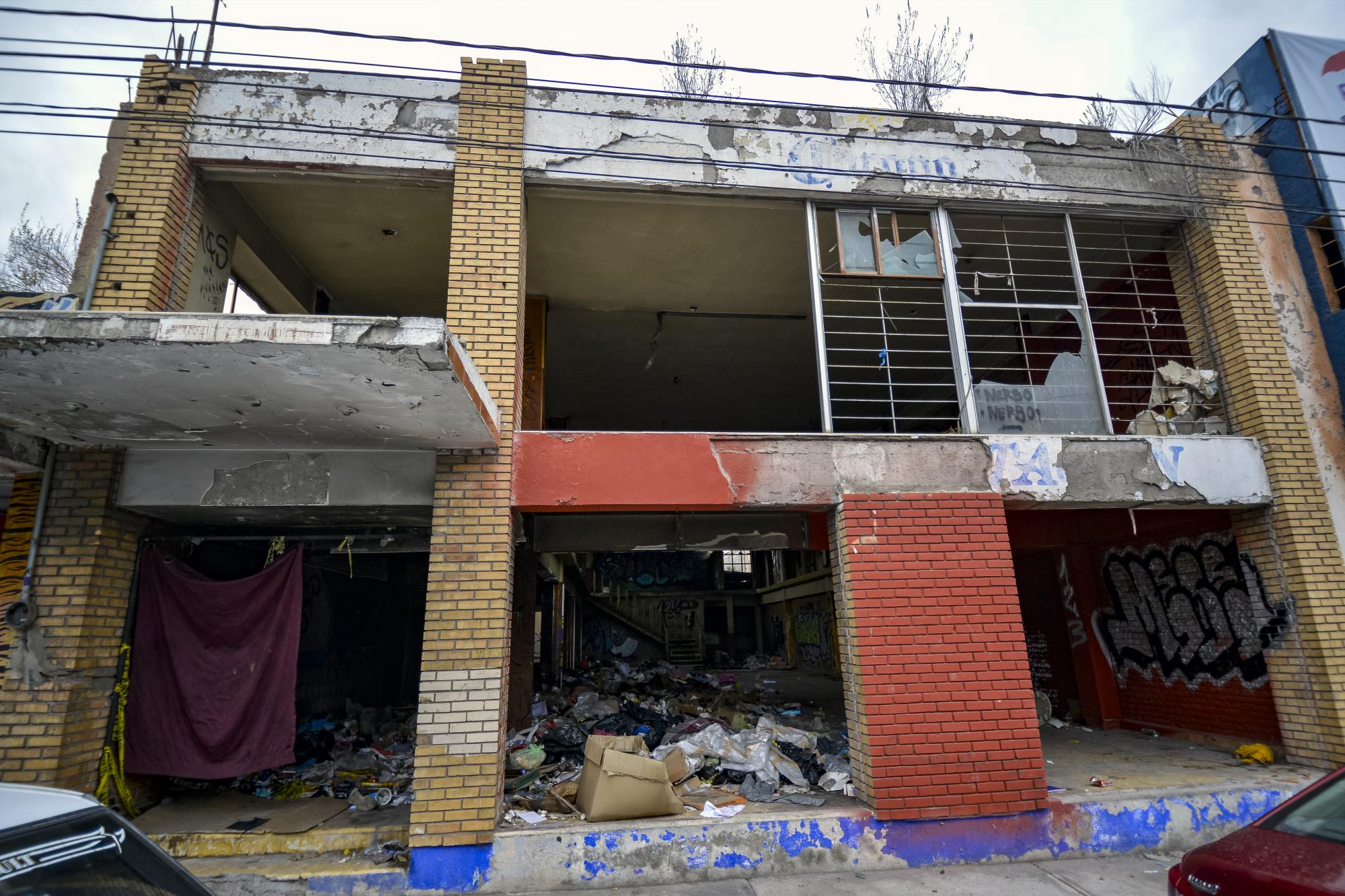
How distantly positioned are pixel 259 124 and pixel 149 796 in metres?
6.51

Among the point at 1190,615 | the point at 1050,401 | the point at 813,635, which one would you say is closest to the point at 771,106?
the point at 1050,401

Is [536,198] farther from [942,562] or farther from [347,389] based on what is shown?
[942,562]

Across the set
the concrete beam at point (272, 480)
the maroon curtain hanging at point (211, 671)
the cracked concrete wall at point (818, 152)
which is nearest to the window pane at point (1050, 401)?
the cracked concrete wall at point (818, 152)

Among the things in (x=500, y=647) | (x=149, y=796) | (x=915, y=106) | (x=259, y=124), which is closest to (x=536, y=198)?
(x=259, y=124)

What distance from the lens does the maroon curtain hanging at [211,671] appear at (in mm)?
6211

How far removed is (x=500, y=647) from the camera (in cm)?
547

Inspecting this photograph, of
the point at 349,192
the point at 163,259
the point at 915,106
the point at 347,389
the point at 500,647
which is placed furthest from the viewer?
the point at 915,106

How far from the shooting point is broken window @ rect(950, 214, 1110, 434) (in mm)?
6910

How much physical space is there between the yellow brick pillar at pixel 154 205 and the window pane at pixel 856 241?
6328 mm

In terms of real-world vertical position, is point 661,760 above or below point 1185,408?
below

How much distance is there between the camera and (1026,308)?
23.3 feet

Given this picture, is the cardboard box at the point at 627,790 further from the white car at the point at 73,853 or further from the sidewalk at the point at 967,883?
the white car at the point at 73,853

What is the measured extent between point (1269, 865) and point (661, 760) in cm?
494

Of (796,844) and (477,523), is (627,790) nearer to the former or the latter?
(796,844)
